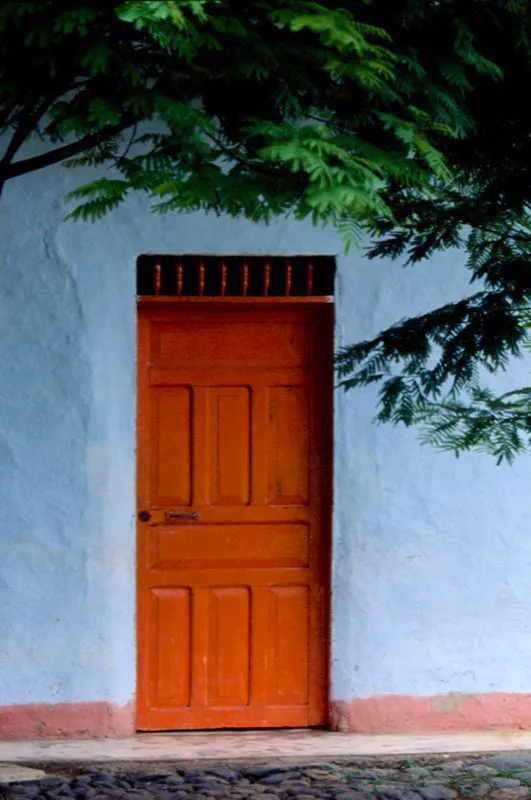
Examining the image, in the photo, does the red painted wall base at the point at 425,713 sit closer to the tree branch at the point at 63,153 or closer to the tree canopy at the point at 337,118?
the tree canopy at the point at 337,118

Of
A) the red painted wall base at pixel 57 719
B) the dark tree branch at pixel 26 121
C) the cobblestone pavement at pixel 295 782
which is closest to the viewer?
the dark tree branch at pixel 26 121

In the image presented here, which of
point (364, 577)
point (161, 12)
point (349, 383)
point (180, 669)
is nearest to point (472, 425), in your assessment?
point (349, 383)

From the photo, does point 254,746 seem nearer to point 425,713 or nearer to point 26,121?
point 425,713

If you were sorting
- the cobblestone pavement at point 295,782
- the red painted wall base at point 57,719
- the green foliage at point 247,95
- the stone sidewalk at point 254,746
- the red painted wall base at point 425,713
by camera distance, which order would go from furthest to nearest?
the red painted wall base at point 425,713, the red painted wall base at point 57,719, the stone sidewalk at point 254,746, the cobblestone pavement at point 295,782, the green foliage at point 247,95

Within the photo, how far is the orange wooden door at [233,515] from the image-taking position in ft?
22.9

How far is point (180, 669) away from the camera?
6992mm

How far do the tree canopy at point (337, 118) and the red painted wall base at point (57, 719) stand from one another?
Answer: 2628mm

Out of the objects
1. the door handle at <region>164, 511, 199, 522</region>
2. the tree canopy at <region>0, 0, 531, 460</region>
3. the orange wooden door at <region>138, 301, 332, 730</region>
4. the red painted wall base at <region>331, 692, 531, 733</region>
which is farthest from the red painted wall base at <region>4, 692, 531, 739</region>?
the tree canopy at <region>0, 0, 531, 460</region>

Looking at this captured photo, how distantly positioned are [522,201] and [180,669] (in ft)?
10.6

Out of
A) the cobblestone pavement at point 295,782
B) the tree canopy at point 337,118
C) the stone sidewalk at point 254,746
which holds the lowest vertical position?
the cobblestone pavement at point 295,782

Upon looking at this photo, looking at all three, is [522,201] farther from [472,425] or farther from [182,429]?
[182,429]

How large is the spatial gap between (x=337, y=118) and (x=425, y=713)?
3.69 m

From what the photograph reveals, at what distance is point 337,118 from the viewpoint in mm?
4348

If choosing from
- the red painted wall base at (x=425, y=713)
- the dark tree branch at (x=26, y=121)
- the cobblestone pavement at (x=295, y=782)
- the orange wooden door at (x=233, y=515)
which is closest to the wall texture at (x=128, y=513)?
the red painted wall base at (x=425, y=713)
